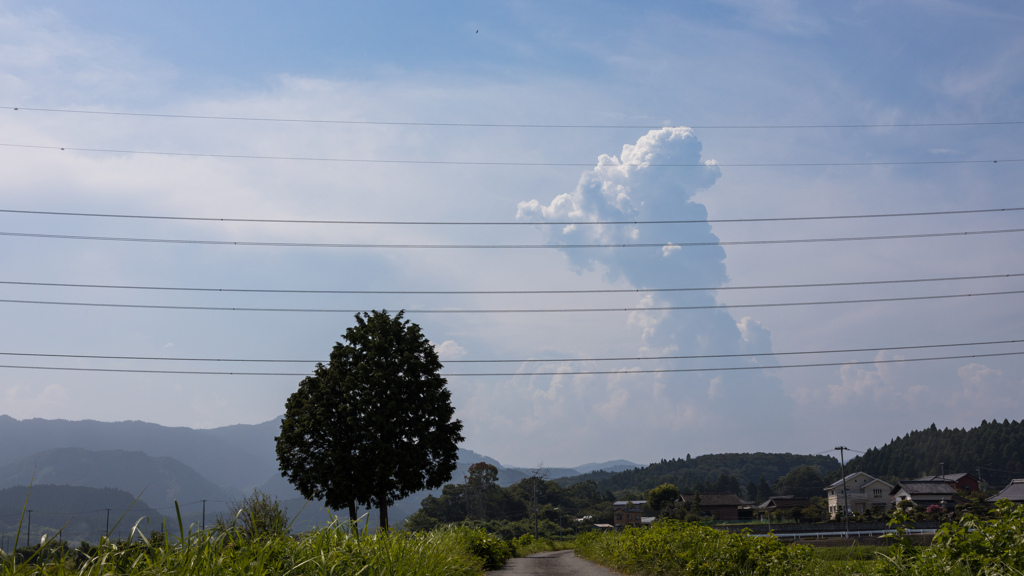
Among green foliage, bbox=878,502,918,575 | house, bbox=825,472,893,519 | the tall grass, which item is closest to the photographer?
the tall grass

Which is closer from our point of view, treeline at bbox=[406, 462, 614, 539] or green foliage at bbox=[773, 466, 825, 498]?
treeline at bbox=[406, 462, 614, 539]

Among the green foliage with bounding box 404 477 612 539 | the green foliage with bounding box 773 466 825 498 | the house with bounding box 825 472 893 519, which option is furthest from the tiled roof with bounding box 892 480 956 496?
the green foliage with bounding box 404 477 612 539

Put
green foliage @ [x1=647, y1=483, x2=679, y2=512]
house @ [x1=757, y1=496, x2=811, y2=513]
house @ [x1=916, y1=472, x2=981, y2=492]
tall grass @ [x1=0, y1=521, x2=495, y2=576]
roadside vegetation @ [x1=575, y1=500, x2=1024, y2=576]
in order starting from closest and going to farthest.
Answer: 1. tall grass @ [x1=0, y1=521, x2=495, y2=576]
2. roadside vegetation @ [x1=575, y1=500, x2=1024, y2=576]
3. green foliage @ [x1=647, y1=483, x2=679, y2=512]
4. house @ [x1=916, y1=472, x2=981, y2=492]
5. house @ [x1=757, y1=496, x2=811, y2=513]

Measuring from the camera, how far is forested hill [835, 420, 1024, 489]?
14812cm

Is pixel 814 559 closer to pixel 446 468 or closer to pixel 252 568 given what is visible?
pixel 252 568

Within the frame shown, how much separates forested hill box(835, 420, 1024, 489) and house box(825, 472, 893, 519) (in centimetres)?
4015

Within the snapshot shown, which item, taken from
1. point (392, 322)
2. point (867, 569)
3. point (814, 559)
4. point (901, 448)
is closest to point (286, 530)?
point (867, 569)

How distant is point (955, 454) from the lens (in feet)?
513

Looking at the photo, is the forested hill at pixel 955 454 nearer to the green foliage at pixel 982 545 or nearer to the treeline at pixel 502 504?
the treeline at pixel 502 504

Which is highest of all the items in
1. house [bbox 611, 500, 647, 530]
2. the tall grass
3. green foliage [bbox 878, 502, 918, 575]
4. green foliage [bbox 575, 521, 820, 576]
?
the tall grass

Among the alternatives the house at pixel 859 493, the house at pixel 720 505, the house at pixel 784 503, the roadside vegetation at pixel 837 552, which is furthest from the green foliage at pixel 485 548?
the house at pixel 784 503

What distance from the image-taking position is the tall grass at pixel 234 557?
5.49m

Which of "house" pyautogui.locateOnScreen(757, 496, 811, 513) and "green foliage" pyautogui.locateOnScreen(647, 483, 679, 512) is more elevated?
"green foliage" pyautogui.locateOnScreen(647, 483, 679, 512)

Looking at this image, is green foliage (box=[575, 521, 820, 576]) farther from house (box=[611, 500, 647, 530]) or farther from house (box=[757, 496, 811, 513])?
house (box=[757, 496, 811, 513])
